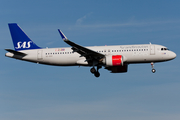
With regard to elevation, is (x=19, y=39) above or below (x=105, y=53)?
above

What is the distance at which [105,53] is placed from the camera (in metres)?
41.8

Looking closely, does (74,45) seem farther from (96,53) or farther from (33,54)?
(33,54)

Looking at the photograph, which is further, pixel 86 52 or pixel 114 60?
pixel 86 52

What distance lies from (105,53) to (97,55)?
1.65 metres

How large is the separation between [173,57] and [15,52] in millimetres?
22472

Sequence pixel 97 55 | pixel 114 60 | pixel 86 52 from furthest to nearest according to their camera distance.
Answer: pixel 97 55, pixel 86 52, pixel 114 60

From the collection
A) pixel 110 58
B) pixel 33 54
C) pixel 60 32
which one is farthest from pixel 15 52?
pixel 110 58

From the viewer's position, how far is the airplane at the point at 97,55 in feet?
132

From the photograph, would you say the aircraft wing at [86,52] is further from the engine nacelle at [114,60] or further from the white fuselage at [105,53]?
the engine nacelle at [114,60]

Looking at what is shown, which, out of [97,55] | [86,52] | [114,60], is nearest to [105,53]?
[97,55]

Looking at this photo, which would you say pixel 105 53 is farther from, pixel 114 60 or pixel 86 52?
pixel 86 52

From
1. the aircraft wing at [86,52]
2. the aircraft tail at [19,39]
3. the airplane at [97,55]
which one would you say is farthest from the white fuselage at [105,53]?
the aircraft tail at [19,39]

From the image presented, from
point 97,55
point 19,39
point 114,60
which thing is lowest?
point 114,60

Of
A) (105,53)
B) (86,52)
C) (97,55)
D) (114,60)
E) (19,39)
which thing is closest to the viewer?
(114,60)
